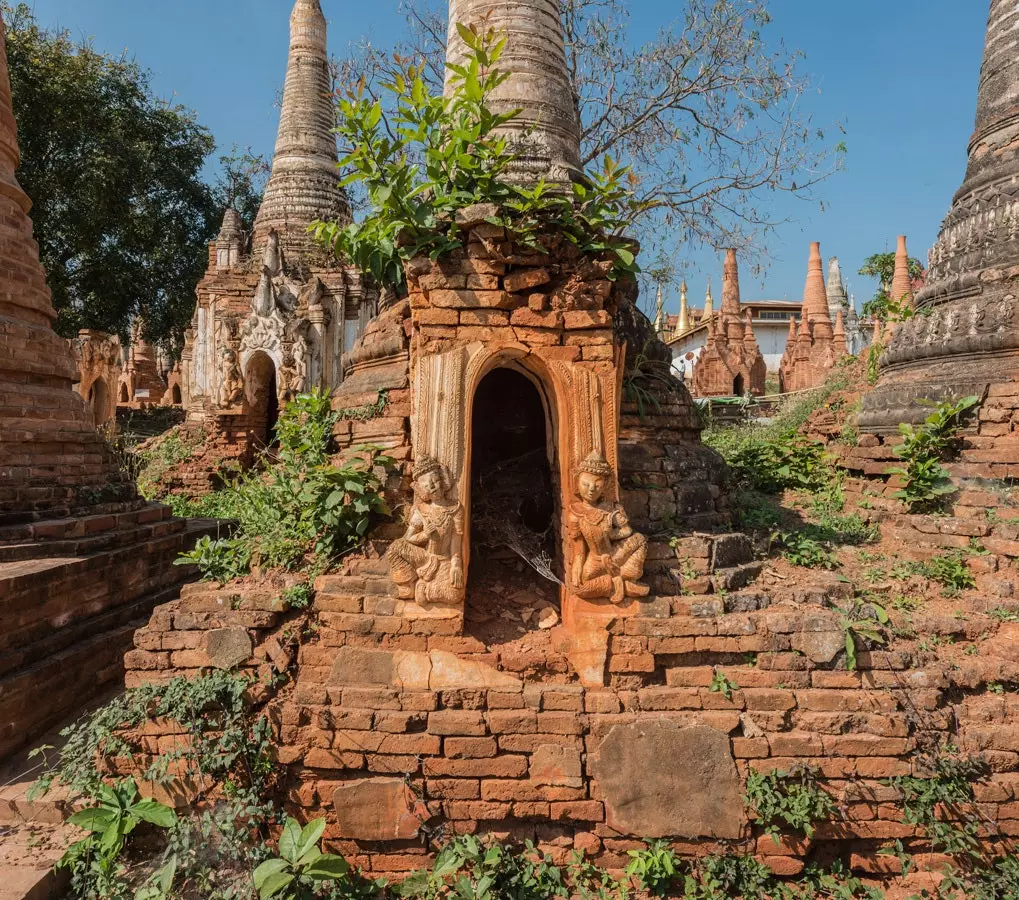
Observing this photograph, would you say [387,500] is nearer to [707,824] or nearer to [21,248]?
[707,824]

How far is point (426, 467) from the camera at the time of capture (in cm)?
338

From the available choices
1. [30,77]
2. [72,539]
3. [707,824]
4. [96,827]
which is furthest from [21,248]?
[30,77]

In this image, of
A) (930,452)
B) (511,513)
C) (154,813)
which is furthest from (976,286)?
(154,813)

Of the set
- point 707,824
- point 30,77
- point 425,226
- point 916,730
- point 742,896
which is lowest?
point 742,896

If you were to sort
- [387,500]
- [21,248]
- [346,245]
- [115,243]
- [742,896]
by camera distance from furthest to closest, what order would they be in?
[115,243] < [21,248] < [346,245] < [387,500] < [742,896]

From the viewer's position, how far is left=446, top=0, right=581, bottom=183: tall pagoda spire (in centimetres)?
471

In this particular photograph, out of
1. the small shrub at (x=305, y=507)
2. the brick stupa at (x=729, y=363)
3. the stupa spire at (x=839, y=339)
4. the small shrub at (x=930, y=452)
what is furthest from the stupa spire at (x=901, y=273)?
the small shrub at (x=305, y=507)

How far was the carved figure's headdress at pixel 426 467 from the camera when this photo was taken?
338 cm

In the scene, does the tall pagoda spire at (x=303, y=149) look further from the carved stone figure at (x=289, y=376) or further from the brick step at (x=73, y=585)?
the brick step at (x=73, y=585)

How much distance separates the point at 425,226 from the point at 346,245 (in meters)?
0.90

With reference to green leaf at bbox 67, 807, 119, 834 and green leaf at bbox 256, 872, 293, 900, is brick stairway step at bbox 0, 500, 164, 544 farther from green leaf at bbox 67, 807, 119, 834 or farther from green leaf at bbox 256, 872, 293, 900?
green leaf at bbox 256, 872, 293, 900

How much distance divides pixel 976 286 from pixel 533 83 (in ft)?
16.3

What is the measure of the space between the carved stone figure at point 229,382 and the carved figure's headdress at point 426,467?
10282 millimetres

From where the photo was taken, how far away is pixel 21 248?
6059 millimetres
